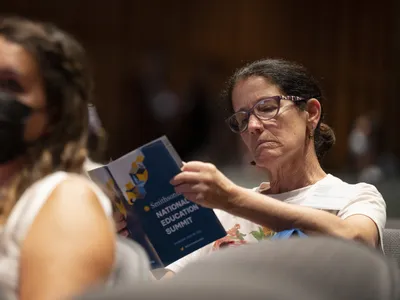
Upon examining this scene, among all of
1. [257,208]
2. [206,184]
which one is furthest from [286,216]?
[206,184]

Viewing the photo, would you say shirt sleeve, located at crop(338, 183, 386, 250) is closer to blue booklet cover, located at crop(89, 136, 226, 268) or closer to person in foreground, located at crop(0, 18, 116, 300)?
blue booklet cover, located at crop(89, 136, 226, 268)

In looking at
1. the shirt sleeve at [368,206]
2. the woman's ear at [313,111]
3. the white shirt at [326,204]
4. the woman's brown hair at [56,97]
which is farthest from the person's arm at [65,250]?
the woman's ear at [313,111]

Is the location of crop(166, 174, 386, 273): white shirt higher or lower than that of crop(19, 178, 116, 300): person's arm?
lower

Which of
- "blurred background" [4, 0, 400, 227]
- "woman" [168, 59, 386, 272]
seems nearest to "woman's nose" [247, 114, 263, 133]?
"woman" [168, 59, 386, 272]

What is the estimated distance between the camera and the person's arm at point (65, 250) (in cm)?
98

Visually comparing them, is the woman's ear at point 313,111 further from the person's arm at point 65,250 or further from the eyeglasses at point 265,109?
the person's arm at point 65,250

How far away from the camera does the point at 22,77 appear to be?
1153 mm

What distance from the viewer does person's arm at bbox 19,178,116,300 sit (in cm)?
98

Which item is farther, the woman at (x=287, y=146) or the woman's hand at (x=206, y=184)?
the woman at (x=287, y=146)

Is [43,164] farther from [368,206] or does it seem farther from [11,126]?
[368,206]

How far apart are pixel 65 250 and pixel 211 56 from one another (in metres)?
7.95

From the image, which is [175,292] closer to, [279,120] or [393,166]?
[279,120]

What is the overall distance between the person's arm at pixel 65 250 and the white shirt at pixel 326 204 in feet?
2.55

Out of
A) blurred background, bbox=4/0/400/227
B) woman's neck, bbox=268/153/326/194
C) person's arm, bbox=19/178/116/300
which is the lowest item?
blurred background, bbox=4/0/400/227
